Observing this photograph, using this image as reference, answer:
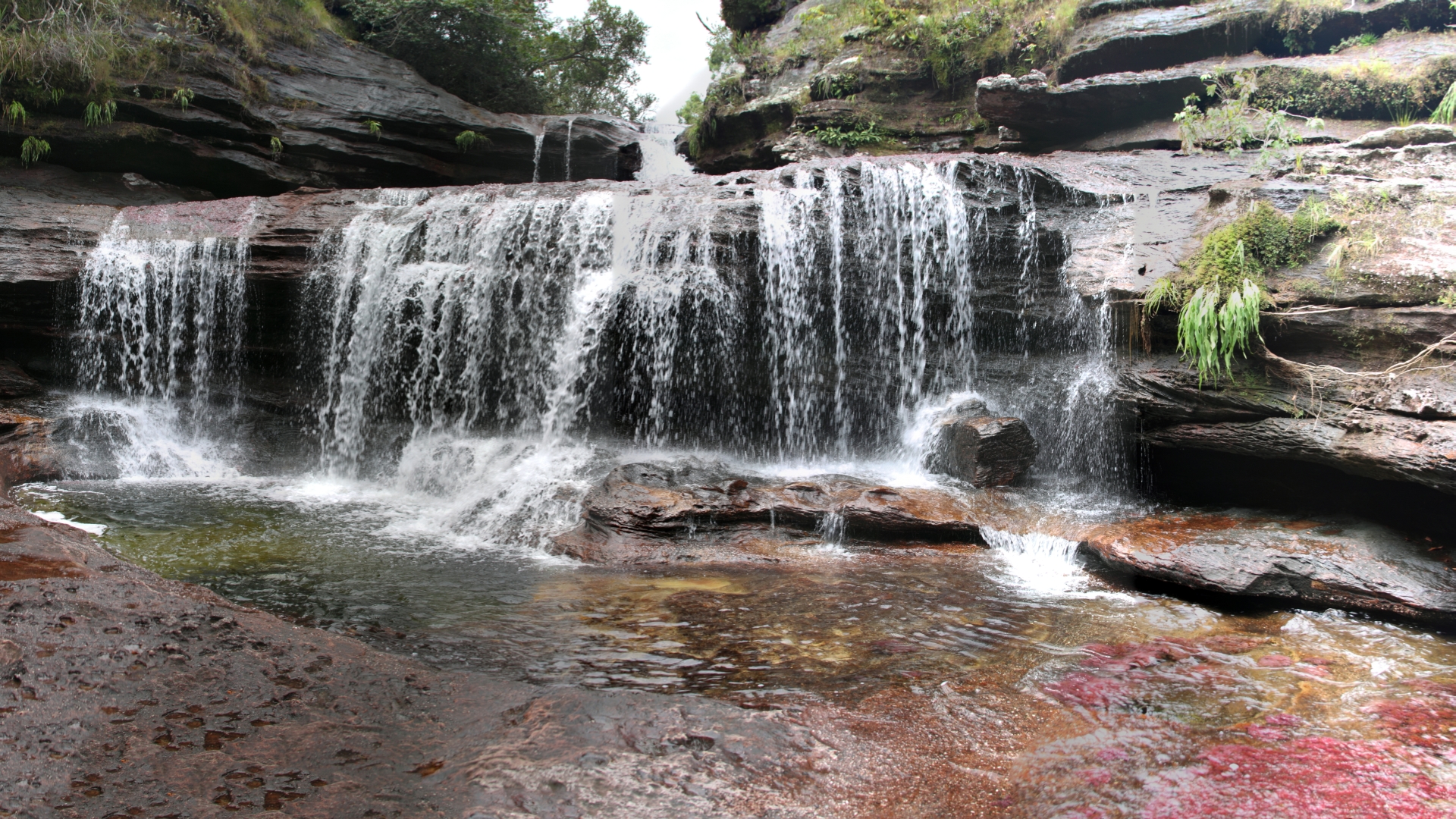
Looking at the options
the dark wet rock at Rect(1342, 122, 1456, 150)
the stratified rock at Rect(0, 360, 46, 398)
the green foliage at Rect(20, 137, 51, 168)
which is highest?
the dark wet rock at Rect(1342, 122, 1456, 150)

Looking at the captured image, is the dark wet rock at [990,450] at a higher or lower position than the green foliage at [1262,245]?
lower

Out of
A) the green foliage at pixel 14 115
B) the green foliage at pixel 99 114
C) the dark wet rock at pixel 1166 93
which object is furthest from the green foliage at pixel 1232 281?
the green foliage at pixel 14 115

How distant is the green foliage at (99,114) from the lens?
1189 cm

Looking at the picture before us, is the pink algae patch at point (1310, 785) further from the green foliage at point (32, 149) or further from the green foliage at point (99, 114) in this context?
the green foliage at point (32, 149)

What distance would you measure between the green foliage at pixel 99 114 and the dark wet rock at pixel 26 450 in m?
4.89

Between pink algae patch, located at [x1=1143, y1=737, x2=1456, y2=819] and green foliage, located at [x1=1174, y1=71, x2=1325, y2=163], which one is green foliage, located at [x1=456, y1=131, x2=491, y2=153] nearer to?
green foliage, located at [x1=1174, y1=71, x2=1325, y2=163]

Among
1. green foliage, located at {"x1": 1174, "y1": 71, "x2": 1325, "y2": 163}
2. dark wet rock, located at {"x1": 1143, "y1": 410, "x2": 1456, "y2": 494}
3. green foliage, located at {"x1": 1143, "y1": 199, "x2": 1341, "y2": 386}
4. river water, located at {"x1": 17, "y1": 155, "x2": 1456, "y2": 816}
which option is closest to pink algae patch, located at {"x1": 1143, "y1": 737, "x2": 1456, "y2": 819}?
river water, located at {"x1": 17, "y1": 155, "x2": 1456, "y2": 816}

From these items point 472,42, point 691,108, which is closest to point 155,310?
point 472,42

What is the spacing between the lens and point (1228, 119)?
10.7m

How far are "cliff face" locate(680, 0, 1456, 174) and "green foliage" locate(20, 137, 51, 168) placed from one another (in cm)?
1042

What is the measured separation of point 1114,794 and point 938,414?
6.73m

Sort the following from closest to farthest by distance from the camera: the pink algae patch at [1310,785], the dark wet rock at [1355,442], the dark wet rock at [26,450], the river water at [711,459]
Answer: the pink algae patch at [1310,785]
the river water at [711,459]
the dark wet rock at [1355,442]
the dark wet rock at [26,450]

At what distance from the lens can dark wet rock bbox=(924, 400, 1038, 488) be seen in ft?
27.5

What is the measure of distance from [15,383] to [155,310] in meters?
1.84
